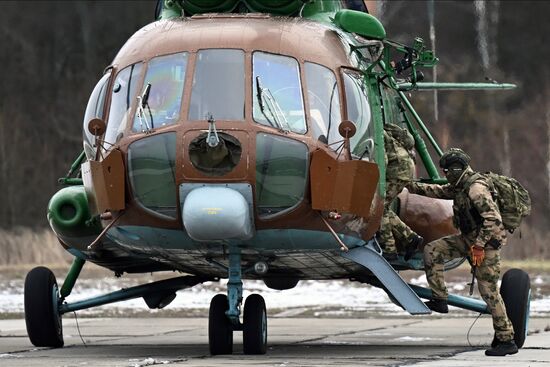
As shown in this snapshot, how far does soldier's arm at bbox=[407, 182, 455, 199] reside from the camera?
13289 mm

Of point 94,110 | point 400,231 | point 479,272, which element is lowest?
point 479,272

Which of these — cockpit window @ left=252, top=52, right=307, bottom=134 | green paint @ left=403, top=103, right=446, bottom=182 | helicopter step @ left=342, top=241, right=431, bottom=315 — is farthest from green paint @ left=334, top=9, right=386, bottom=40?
helicopter step @ left=342, top=241, right=431, bottom=315

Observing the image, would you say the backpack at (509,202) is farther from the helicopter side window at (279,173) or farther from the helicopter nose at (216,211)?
the helicopter nose at (216,211)

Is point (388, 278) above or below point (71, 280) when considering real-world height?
below

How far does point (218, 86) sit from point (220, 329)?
6.44ft

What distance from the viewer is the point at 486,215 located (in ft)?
42.2

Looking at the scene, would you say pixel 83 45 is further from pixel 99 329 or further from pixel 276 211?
pixel 276 211

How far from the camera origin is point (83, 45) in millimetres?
39031

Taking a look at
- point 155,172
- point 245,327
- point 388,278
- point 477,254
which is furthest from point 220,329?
point 477,254

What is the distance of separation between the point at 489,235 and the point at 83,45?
89.3 feet

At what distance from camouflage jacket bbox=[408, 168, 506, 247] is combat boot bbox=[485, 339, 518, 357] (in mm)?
825

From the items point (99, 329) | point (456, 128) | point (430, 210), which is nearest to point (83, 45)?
point (456, 128)

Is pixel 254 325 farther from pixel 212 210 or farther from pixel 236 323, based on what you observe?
pixel 212 210

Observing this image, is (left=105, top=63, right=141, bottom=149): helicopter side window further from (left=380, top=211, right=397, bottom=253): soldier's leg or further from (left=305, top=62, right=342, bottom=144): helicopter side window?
(left=380, top=211, right=397, bottom=253): soldier's leg
